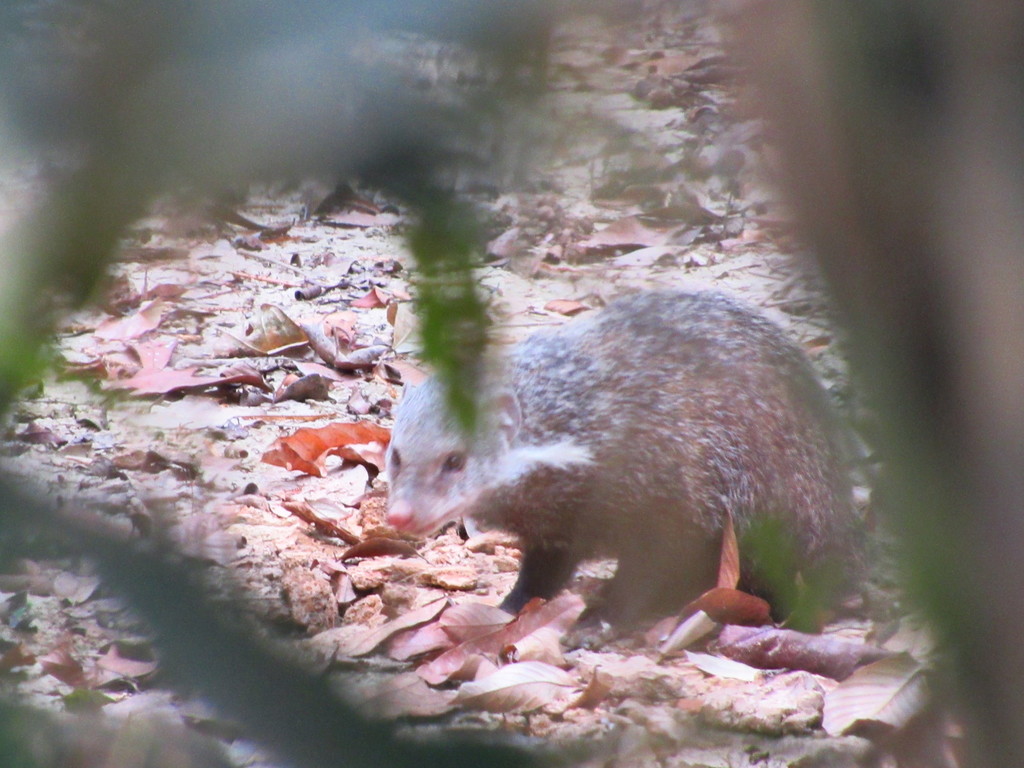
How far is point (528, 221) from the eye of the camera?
1.88ft

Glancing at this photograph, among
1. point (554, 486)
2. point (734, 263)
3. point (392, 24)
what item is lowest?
point (554, 486)

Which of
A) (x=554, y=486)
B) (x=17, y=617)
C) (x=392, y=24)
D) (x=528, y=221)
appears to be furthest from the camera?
(x=554, y=486)

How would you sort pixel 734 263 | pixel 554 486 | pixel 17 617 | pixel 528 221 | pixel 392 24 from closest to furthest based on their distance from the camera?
1. pixel 392 24
2. pixel 528 221
3. pixel 17 617
4. pixel 554 486
5. pixel 734 263

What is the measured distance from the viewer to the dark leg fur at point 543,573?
114 inches

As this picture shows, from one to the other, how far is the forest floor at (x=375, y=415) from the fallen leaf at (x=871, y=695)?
0.12ft

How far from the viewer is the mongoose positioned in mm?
2807

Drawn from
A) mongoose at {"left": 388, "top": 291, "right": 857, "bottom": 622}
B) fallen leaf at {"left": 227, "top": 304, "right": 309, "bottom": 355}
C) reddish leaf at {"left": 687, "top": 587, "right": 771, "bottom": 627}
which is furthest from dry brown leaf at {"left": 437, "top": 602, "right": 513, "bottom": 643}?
fallen leaf at {"left": 227, "top": 304, "right": 309, "bottom": 355}

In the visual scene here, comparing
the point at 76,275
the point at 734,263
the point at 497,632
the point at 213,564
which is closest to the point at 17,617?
the point at 497,632

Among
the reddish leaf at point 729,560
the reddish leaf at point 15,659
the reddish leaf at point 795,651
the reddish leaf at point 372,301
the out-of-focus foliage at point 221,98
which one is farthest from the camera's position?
the reddish leaf at point 372,301

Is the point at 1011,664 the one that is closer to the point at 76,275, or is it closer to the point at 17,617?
the point at 76,275

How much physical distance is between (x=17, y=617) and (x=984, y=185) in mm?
2419

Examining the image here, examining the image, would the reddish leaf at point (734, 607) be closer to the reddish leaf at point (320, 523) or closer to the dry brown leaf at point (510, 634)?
the dry brown leaf at point (510, 634)

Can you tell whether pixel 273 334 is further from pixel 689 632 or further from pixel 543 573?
pixel 689 632

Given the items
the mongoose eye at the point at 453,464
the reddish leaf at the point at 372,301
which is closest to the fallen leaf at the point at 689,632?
the mongoose eye at the point at 453,464
